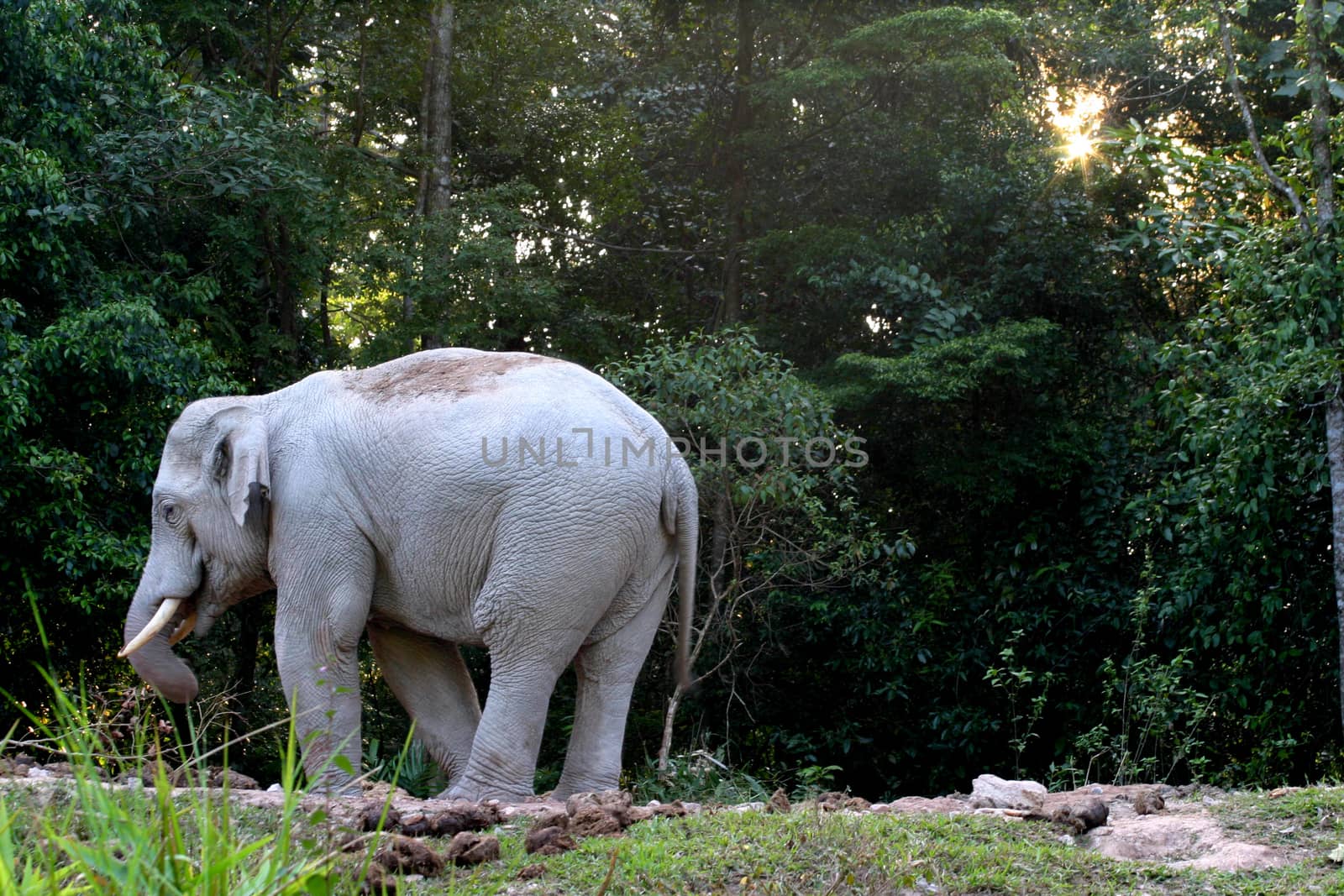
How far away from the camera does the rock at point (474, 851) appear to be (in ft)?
12.2

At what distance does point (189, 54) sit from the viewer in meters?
11.9

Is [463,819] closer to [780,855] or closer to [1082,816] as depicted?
[780,855]

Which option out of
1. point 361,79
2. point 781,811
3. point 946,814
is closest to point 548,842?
point 781,811

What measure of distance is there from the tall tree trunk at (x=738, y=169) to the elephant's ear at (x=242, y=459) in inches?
270

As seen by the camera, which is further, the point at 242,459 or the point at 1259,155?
the point at 1259,155

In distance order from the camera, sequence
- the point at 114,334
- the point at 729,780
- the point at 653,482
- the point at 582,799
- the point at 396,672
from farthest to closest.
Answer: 1. the point at 114,334
2. the point at 729,780
3. the point at 396,672
4. the point at 653,482
5. the point at 582,799

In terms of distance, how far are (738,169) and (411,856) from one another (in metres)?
10.1

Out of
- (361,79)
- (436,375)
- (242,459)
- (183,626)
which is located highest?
(361,79)

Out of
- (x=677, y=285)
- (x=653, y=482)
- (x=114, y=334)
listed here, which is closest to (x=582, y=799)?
(x=653, y=482)

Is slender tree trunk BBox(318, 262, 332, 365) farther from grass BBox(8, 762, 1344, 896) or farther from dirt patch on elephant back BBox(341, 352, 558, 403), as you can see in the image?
grass BBox(8, 762, 1344, 896)

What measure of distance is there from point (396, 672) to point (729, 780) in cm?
204

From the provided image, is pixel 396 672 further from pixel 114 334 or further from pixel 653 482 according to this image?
pixel 114 334

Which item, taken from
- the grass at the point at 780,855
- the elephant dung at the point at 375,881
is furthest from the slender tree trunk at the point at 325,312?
the elephant dung at the point at 375,881

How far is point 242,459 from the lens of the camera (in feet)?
18.6
